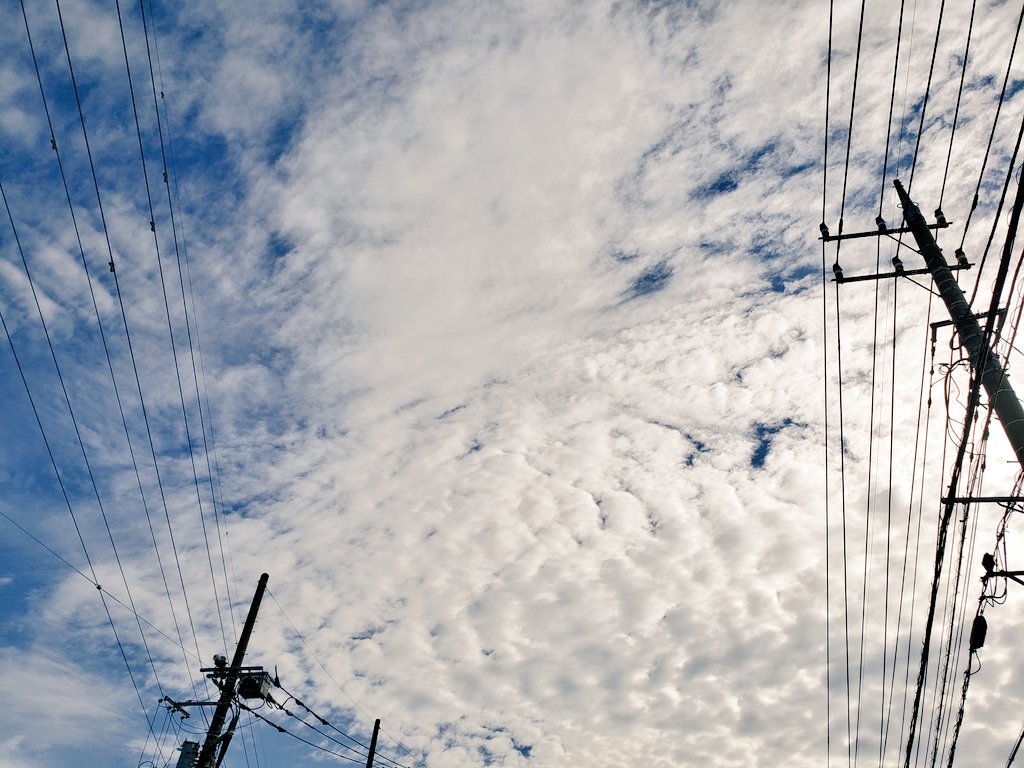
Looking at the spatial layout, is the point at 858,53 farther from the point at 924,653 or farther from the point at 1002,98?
the point at 924,653

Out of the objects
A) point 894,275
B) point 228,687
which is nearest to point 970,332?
point 894,275

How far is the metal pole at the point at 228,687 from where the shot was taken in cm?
1588

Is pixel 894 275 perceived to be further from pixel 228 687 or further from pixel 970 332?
pixel 228 687

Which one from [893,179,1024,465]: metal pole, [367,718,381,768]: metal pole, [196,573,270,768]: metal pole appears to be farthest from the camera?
[367,718,381,768]: metal pole

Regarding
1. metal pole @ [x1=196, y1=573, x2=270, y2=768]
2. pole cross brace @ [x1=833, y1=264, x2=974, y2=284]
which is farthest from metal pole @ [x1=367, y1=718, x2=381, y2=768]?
pole cross brace @ [x1=833, y1=264, x2=974, y2=284]

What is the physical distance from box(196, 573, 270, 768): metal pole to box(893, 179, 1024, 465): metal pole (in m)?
18.5

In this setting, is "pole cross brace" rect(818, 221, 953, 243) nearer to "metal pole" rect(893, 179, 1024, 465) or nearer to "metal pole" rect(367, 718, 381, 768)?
"metal pole" rect(893, 179, 1024, 465)

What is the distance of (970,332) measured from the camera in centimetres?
1094

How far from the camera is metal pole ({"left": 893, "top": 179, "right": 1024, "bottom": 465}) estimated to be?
9922mm

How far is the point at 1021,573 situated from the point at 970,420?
308 cm

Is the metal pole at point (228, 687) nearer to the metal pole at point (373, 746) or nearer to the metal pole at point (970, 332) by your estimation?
the metal pole at point (373, 746)

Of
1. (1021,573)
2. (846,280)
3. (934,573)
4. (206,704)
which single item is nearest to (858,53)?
(846,280)

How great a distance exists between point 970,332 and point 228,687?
1964 cm

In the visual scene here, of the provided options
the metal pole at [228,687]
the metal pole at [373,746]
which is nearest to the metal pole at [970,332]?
the metal pole at [228,687]
